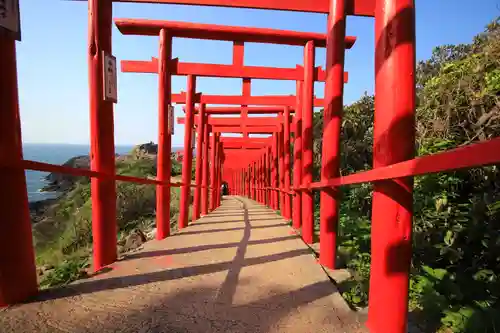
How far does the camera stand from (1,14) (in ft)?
5.90

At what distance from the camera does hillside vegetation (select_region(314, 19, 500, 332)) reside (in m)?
2.33

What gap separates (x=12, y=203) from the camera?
6.14 feet

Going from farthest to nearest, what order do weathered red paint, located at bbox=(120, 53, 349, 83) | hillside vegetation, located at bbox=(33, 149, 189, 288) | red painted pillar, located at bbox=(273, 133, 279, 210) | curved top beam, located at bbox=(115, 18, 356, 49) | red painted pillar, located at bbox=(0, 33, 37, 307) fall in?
red painted pillar, located at bbox=(273, 133, 279, 210), hillside vegetation, located at bbox=(33, 149, 189, 288), weathered red paint, located at bbox=(120, 53, 349, 83), curved top beam, located at bbox=(115, 18, 356, 49), red painted pillar, located at bbox=(0, 33, 37, 307)

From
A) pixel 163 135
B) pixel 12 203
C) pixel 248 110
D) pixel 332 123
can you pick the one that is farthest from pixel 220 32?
pixel 248 110

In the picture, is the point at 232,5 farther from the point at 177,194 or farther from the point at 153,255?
the point at 177,194

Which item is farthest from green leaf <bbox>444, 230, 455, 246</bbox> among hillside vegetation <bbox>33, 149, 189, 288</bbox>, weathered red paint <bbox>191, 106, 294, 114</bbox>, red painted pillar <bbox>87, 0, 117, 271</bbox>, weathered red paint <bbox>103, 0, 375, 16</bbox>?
weathered red paint <bbox>191, 106, 294, 114</bbox>

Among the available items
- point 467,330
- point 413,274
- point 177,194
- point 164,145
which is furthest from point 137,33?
point 177,194

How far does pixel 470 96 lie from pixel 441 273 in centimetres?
164

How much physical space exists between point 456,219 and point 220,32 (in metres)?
3.59

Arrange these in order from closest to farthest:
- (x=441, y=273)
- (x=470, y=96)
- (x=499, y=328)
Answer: (x=499, y=328)
(x=441, y=273)
(x=470, y=96)

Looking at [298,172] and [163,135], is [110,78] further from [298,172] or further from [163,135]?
[298,172]

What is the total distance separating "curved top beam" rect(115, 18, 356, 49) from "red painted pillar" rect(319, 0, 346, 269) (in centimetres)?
183

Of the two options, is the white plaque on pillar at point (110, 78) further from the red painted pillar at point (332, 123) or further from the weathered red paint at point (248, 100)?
the weathered red paint at point (248, 100)

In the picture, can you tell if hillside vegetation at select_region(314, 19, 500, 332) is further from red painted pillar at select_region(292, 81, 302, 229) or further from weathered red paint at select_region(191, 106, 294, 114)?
weathered red paint at select_region(191, 106, 294, 114)
